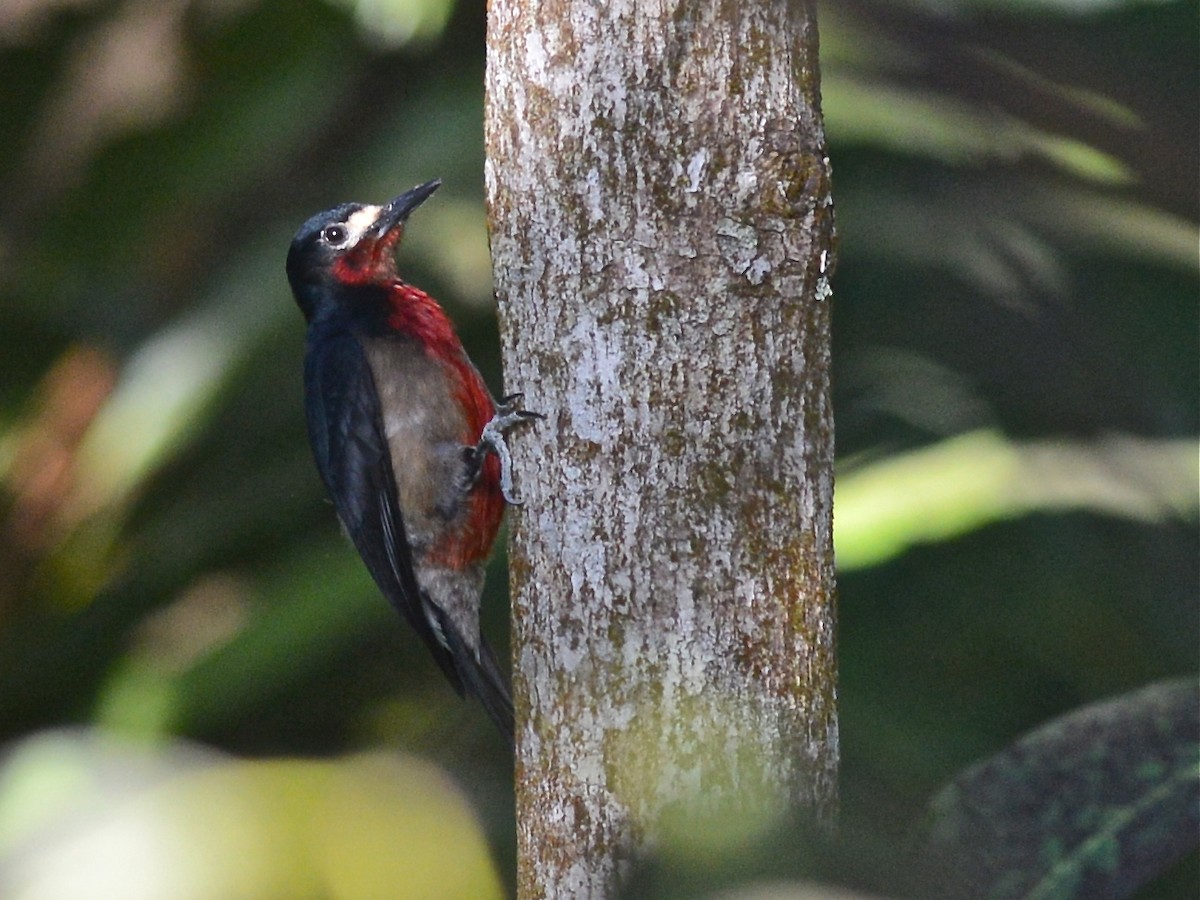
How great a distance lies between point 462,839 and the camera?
3.50m

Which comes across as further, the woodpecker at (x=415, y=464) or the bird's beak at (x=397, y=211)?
the bird's beak at (x=397, y=211)

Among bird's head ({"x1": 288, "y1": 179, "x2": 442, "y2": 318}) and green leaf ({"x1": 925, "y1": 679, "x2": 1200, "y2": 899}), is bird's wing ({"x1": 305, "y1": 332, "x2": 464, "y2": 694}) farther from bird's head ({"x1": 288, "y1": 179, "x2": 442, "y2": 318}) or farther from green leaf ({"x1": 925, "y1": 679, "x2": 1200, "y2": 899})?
green leaf ({"x1": 925, "y1": 679, "x2": 1200, "y2": 899})

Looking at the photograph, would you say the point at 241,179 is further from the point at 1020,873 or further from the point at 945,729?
the point at 1020,873

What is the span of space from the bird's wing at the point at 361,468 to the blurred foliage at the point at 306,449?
0.96ft

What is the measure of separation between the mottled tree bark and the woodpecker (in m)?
1.42

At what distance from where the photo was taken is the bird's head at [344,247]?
12.6 ft

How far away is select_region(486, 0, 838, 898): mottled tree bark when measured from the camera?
6.54 ft

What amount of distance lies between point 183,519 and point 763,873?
140 inches

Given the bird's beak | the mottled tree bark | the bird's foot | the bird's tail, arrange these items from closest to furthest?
the mottled tree bark → the bird's foot → the bird's tail → the bird's beak

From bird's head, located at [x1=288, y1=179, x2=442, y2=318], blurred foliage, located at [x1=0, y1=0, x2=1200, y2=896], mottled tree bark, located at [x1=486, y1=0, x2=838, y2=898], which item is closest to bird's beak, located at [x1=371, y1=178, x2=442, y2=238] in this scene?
bird's head, located at [x1=288, y1=179, x2=442, y2=318]

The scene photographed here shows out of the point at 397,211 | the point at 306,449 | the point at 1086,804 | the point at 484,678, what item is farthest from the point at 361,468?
the point at 1086,804

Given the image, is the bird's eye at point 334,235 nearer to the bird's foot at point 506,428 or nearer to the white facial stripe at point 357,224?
the white facial stripe at point 357,224

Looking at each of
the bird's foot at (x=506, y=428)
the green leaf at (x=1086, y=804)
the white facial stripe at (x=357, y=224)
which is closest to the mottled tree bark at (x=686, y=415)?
the bird's foot at (x=506, y=428)

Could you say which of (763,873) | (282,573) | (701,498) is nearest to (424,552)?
(282,573)
